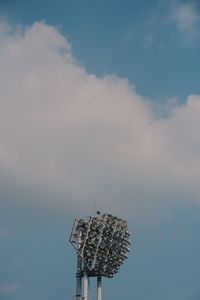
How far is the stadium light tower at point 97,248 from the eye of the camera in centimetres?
9431

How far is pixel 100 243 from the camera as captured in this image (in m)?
95.3

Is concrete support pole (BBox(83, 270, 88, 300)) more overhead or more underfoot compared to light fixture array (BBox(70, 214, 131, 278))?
more underfoot

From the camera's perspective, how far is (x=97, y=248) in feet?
310

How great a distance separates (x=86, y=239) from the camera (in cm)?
9469

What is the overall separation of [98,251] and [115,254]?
4.21 metres

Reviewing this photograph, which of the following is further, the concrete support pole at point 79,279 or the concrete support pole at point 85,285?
the concrete support pole at point 79,279

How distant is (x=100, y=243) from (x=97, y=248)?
1216mm

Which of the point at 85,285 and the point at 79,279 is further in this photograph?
the point at 79,279

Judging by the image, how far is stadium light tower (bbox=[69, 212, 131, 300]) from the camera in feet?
309

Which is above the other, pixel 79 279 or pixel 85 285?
pixel 79 279

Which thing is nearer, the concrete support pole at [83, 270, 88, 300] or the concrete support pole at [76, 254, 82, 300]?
the concrete support pole at [83, 270, 88, 300]

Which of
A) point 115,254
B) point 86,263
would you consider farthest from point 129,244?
point 86,263

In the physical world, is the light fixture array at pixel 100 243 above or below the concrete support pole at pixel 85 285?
above

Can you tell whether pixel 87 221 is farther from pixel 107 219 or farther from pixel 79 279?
pixel 79 279
